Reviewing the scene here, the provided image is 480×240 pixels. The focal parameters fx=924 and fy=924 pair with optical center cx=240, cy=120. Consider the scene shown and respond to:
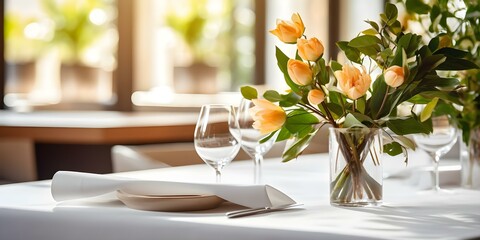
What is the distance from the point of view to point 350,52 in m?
1.66

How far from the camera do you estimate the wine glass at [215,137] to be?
67.4 inches

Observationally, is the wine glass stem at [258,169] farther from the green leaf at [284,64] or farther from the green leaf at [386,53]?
the green leaf at [386,53]

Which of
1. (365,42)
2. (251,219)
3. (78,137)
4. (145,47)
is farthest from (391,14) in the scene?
(145,47)

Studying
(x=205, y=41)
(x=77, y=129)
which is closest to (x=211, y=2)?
(x=205, y=41)

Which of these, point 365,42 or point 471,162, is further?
point 471,162

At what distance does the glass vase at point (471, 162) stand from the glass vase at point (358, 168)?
0.44 m

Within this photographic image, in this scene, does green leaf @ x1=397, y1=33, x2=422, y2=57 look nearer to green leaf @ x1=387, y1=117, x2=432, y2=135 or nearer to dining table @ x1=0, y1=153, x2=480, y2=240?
green leaf @ x1=387, y1=117, x2=432, y2=135

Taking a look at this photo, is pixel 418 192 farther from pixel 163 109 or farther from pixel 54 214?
pixel 163 109

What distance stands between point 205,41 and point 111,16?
0.77m

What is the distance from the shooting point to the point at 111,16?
6664 mm

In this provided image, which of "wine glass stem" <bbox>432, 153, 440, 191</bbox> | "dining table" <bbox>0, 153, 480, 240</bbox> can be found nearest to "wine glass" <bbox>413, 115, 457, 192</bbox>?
"wine glass stem" <bbox>432, 153, 440, 191</bbox>

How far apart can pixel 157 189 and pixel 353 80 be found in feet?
1.23

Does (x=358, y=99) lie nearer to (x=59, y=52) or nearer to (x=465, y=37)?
(x=465, y=37)

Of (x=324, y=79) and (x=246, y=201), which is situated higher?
(x=324, y=79)
